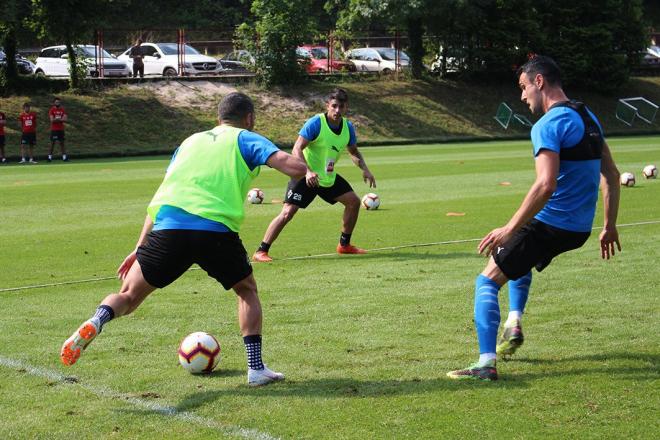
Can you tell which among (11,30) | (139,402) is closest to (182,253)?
(139,402)

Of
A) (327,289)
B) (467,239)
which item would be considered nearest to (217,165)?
(327,289)

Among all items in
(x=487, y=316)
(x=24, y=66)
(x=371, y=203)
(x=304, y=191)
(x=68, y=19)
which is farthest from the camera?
(x=24, y=66)

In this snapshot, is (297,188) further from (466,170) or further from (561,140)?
(466,170)

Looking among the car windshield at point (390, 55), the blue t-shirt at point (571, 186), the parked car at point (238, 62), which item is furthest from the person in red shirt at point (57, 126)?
the blue t-shirt at point (571, 186)

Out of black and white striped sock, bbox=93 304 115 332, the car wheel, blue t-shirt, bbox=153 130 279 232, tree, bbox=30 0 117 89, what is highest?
tree, bbox=30 0 117 89

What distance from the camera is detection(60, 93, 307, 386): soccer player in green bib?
639 centimetres

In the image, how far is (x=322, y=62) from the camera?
4856cm

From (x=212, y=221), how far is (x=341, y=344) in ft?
5.84

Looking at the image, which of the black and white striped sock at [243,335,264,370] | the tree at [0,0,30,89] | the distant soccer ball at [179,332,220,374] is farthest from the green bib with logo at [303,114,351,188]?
the tree at [0,0,30,89]

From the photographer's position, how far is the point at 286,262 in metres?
11.8

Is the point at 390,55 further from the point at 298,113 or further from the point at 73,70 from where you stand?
the point at 73,70

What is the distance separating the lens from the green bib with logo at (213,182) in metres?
6.44

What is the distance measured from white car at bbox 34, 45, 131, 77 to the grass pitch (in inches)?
1080

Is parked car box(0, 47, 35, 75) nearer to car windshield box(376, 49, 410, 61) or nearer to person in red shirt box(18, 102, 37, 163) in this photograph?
person in red shirt box(18, 102, 37, 163)
